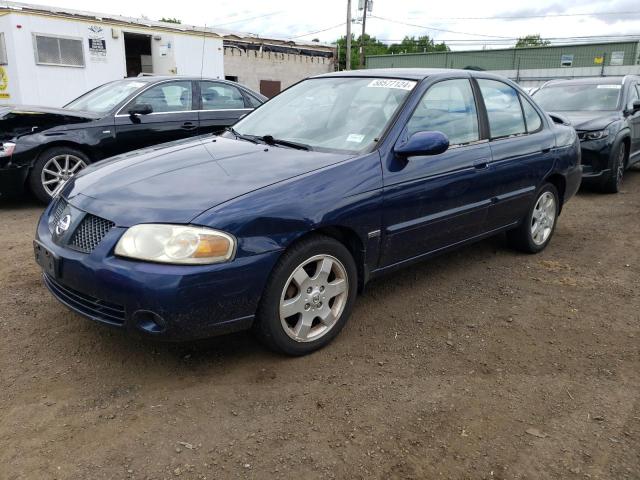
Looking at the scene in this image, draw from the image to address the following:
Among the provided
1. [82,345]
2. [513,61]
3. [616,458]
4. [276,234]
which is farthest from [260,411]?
[513,61]

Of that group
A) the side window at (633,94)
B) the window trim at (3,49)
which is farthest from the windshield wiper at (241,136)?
the window trim at (3,49)

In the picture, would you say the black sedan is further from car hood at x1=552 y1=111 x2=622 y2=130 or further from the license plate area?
car hood at x1=552 y1=111 x2=622 y2=130

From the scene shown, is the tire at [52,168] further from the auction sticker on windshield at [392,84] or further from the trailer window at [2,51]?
the trailer window at [2,51]

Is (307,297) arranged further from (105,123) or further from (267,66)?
(267,66)

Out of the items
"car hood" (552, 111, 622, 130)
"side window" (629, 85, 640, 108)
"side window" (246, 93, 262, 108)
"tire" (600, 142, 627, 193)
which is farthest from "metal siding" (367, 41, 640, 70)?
"side window" (246, 93, 262, 108)

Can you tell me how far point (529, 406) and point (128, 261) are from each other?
2.08 meters

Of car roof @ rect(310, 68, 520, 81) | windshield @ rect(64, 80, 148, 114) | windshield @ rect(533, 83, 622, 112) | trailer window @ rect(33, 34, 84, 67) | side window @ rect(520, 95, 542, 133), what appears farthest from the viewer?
trailer window @ rect(33, 34, 84, 67)

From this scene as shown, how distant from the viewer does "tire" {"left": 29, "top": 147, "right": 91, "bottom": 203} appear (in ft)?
19.7

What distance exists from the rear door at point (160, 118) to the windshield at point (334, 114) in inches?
115

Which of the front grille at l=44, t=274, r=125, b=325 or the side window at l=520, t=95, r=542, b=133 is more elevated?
the side window at l=520, t=95, r=542, b=133

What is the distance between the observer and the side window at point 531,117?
15.3 feet

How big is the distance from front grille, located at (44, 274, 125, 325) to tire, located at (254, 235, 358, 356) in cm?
69

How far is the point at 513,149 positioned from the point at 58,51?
13669 millimetres

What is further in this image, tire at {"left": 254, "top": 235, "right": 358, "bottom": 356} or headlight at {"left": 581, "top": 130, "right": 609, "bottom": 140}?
headlight at {"left": 581, "top": 130, "right": 609, "bottom": 140}
